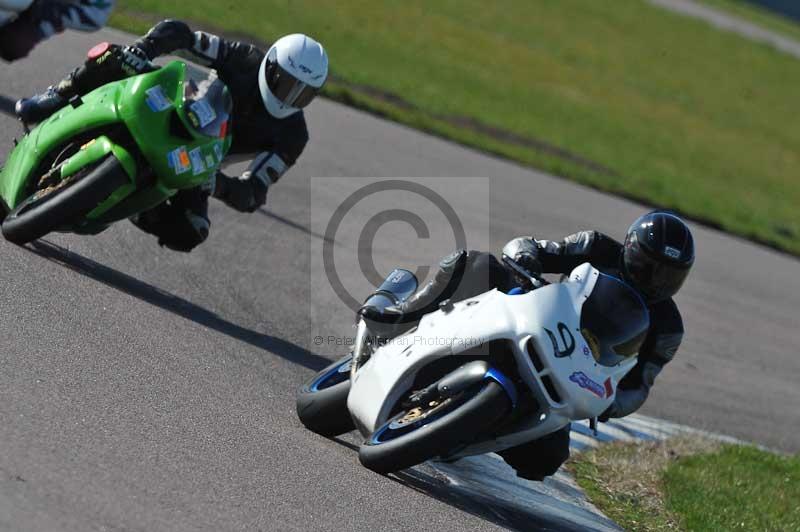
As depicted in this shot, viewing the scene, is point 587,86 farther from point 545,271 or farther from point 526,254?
point 526,254

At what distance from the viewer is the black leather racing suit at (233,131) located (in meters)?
7.33

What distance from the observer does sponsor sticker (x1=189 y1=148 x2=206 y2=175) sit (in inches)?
268

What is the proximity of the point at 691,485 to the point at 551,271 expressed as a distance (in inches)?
77.6

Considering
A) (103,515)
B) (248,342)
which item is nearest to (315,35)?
(248,342)

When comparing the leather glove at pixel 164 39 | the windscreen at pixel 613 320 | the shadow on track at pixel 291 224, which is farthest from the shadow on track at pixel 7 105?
the windscreen at pixel 613 320

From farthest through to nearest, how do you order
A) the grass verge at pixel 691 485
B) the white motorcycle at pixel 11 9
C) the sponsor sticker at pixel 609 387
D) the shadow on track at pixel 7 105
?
the shadow on track at pixel 7 105, the grass verge at pixel 691 485, the white motorcycle at pixel 11 9, the sponsor sticker at pixel 609 387

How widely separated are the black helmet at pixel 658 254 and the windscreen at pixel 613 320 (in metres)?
0.19

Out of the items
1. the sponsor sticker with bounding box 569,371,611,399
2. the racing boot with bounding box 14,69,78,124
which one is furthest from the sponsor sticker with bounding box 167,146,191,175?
the sponsor sticker with bounding box 569,371,611,399

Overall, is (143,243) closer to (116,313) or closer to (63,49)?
(116,313)

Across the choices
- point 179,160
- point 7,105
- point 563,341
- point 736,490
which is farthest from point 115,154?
point 736,490

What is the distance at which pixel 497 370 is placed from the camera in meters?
5.16

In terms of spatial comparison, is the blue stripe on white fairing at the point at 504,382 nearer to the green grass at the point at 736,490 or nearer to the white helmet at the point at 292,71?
the green grass at the point at 736,490

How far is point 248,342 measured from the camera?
700 centimetres

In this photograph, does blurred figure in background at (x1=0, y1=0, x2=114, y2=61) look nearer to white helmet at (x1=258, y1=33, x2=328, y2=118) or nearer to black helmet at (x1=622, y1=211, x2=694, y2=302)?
white helmet at (x1=258, y1=33, x2=328, y2=118)
